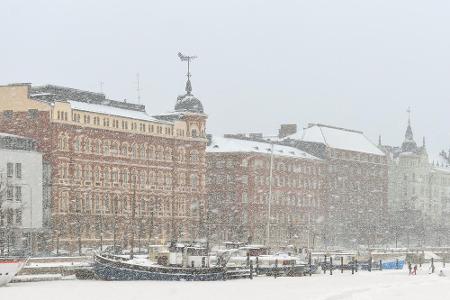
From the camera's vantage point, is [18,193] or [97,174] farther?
[97,174]

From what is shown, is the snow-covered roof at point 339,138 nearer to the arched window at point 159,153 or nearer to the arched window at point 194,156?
the arched window at point 194,156

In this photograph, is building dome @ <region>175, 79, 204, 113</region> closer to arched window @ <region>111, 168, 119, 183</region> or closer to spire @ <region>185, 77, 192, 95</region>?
spire @ <region>185, 77, 192, 95</region>

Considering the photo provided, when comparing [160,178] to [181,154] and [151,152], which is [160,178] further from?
[181,154]

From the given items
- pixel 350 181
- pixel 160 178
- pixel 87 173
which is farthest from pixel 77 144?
pixel 350 181

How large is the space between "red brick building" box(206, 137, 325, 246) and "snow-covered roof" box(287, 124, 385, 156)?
429 inches

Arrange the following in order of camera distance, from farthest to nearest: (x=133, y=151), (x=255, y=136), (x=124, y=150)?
(x=255, y=136)
(x=133, y=151)
(x=124, y=150)

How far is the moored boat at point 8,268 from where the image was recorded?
7581 cm

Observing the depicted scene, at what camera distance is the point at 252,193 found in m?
149

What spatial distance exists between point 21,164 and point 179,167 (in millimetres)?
25743

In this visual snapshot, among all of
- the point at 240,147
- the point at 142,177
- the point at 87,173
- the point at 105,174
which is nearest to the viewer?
the point at 87,173

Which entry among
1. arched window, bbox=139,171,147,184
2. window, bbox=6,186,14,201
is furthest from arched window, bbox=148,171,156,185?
window, bbox=6,186,14,201

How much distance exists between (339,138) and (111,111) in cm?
5436

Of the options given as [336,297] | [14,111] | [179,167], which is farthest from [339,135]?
[336,297]

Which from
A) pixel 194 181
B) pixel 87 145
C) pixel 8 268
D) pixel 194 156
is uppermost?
pixel 87 145
